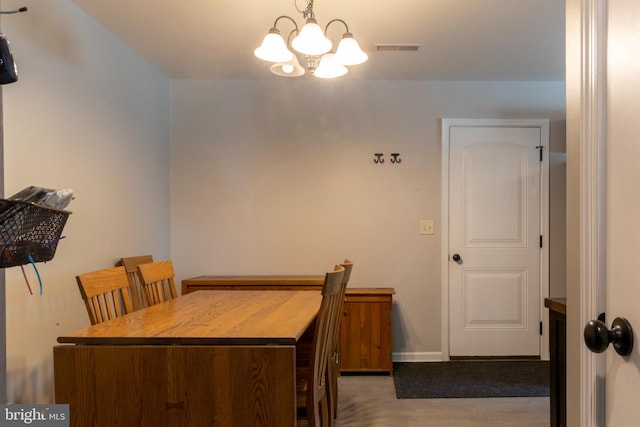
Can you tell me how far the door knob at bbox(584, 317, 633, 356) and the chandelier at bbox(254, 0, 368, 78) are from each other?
4.83 ft

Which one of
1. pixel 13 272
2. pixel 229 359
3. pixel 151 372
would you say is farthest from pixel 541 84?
pixel 13 272

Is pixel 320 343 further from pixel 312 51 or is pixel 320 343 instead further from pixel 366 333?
pixel 366 333

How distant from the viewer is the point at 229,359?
1468mm

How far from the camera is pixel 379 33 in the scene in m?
2.64

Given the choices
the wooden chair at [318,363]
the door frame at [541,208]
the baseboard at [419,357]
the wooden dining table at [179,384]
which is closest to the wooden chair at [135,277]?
the wooden dining table at [179,384]

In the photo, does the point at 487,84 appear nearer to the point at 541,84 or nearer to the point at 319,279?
the point at 541,84

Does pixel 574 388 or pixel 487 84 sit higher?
pixel 487 84

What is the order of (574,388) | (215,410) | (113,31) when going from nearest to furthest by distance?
(574,388)
(215,410)
(113,31)

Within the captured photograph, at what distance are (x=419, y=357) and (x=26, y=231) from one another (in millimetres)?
3228

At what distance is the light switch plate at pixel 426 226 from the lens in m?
3.51

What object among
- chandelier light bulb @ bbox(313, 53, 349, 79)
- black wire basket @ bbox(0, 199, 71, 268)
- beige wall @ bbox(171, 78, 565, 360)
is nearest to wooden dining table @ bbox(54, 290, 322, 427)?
black wire basket @ bbox(0, 199, 71, 268)

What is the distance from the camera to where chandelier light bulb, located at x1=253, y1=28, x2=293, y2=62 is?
5.97 feet

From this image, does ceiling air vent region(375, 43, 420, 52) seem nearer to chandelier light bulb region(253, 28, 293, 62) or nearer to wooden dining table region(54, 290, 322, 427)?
chandelier light bulb region(253, 28, 293, 62)

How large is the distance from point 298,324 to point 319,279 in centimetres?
152
